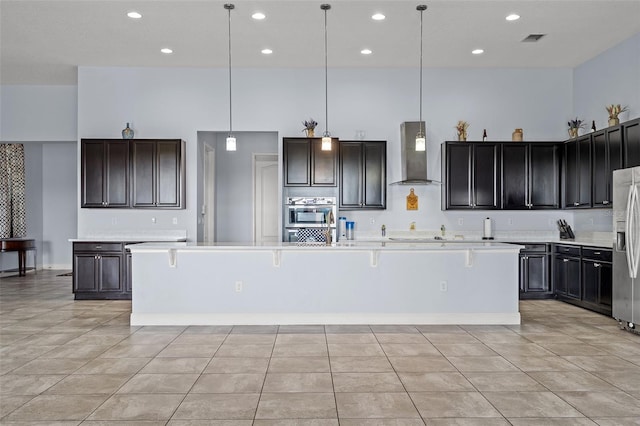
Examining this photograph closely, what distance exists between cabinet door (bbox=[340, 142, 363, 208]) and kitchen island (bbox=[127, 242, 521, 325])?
73.4 inches

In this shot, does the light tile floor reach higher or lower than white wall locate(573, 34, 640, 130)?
lower

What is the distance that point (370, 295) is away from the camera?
5.23 m

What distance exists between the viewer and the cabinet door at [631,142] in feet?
17.6

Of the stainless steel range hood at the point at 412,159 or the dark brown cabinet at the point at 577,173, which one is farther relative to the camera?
the stainless steel range hood at the point at 412,159

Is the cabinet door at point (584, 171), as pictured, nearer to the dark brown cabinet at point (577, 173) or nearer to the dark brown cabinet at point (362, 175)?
the dark brown cabinet at point (577, 173)

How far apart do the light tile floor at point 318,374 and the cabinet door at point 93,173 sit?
2.05 meters

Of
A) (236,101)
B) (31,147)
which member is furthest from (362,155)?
(31,147)

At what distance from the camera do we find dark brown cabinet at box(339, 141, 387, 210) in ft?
23.1

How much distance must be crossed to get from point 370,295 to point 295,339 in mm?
1031

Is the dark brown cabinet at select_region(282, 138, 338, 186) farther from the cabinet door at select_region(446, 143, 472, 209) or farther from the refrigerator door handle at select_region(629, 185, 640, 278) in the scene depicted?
the refrigerator door handle at select_region(629, 185, 640, 278)

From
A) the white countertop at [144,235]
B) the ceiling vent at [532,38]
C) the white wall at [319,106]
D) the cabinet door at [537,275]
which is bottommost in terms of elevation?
the cabinet door at [537,275]

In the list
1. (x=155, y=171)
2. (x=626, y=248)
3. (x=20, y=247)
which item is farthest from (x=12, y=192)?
(x=626, y=248)

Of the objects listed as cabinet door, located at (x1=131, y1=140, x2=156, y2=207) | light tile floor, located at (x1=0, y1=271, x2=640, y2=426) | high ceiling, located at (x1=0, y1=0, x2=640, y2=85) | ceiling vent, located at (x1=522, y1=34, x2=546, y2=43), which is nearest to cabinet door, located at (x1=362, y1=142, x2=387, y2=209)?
high ceiling, located at (x1=0, y1=0, x2=640, y2=85)

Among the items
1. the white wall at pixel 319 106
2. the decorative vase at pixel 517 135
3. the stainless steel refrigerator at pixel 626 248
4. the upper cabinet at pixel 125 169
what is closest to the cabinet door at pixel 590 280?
the stainless steel refrigerator at pixel 626 248
